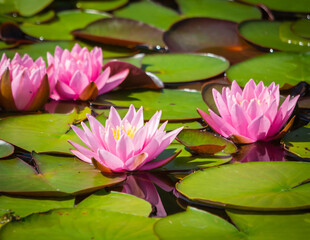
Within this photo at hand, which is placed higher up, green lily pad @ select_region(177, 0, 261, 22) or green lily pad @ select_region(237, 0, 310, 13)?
green lily pad @ select_region(237, 0, 310, 13)

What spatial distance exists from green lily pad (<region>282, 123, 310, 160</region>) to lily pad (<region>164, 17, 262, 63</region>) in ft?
4.26

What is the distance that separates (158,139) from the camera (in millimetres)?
1972

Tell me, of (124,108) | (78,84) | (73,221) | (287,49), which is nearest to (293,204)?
(73,221)

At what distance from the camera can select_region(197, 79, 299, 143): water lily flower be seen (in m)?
2.23

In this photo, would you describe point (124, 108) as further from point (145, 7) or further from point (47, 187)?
point (145, 7)

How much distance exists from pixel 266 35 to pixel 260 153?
6.24 feet

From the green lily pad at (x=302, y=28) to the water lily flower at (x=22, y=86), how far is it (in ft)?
7.06

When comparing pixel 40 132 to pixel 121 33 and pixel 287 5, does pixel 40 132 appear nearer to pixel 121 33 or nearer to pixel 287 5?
pixel 121 33

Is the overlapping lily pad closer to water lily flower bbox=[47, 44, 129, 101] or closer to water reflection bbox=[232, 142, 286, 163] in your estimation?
water reflection bbox=[232, 142, 286, 163]

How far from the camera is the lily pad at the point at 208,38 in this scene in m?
3.75

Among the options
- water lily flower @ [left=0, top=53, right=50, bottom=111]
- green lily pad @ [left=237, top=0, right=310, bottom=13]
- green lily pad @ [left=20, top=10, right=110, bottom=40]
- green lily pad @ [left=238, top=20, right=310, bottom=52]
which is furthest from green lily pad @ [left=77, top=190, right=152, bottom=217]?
green lily pad @ [left=237, top=0, right=310, bottom=13]

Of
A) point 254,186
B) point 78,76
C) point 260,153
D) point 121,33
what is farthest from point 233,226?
point 121,33

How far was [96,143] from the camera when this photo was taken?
1985 millimetres

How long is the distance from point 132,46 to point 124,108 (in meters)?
1.22
